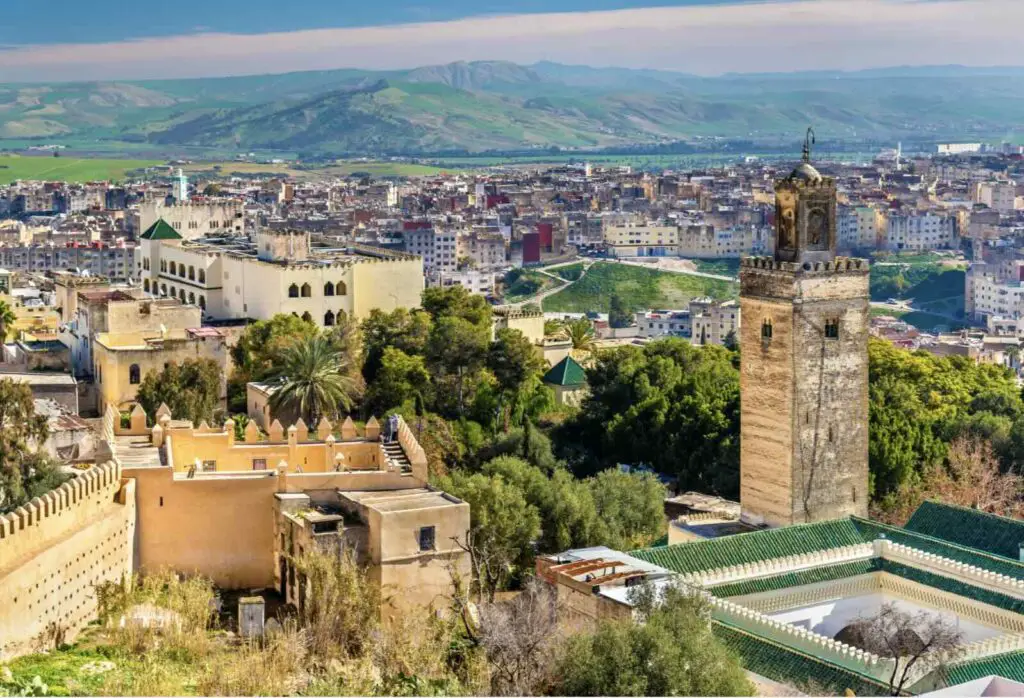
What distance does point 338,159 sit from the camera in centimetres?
14688

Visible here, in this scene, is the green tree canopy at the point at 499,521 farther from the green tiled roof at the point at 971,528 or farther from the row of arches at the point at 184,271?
the row of arches at the point at 184,271

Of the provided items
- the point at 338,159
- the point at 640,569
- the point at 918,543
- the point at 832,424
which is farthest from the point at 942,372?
the point at 338,159

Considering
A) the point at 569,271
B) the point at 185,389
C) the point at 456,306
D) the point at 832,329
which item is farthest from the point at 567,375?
the point at 569,271

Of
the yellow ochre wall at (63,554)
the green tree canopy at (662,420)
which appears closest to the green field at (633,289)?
the green tree canopy at (662,420)

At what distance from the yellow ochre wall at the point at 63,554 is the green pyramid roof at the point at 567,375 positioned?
9.55 metres

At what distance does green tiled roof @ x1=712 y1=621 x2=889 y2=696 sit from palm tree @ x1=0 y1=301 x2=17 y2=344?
44.9 feet

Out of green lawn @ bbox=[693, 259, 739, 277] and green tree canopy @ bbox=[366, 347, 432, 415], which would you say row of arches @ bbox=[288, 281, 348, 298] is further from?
green lawn @ bbox=[693, 259, 739, 277]

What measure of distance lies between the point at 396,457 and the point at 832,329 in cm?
381

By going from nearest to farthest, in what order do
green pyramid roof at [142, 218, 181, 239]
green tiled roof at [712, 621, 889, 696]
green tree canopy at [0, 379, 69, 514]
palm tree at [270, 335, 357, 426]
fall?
green tiled roof at [712, 621, 889, 696] < green tree canopy at [0, 379, 69, 514] < palm tree at [270, 335, 357, 426] < green pyramid roof at [142, 218, 181, 239]

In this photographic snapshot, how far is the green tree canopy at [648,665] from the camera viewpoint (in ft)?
32.6

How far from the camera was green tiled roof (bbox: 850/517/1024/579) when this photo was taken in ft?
41.9

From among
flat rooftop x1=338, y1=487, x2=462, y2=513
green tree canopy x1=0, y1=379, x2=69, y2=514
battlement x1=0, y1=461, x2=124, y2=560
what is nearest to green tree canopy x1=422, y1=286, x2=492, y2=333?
green tree canopy x1=0, y1=379, x2=69, y2=514

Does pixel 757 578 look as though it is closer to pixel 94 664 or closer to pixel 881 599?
pixel 881 599

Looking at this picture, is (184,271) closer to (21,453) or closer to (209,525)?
(21,453)
